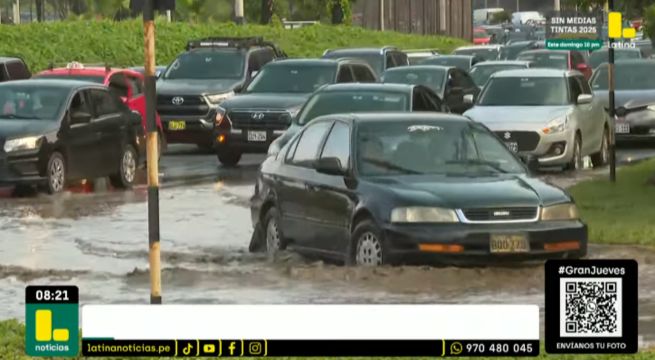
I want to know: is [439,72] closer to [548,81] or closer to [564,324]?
[548,81]

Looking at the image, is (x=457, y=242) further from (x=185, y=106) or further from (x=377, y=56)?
(x=377, y=56)

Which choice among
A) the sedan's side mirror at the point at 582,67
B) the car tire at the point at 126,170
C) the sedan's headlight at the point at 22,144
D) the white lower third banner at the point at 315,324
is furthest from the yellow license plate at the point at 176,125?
the white lower third banner at the point at 315,324

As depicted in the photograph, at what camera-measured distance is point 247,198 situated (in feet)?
84.0

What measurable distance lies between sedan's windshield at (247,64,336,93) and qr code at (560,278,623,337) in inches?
914

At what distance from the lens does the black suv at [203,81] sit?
114ft

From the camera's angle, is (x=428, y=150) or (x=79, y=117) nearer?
(x=428, y=150)

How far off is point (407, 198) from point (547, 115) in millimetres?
13859

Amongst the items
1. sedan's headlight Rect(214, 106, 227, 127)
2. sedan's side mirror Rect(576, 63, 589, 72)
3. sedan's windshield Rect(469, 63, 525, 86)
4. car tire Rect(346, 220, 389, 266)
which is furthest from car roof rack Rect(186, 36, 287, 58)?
car tire Rect(346, 220, 389, 266)

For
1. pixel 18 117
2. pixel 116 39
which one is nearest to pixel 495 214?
pixel 18 117

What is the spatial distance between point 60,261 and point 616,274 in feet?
33.0

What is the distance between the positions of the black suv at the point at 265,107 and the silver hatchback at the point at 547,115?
2812 millimetres

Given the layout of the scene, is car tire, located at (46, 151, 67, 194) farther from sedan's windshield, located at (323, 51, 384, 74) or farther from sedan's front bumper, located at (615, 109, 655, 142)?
sedan's windshield, located at (323, 51, 384, 74)

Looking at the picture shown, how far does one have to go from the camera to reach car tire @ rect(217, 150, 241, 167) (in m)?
31.4

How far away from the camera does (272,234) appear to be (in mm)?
18531
